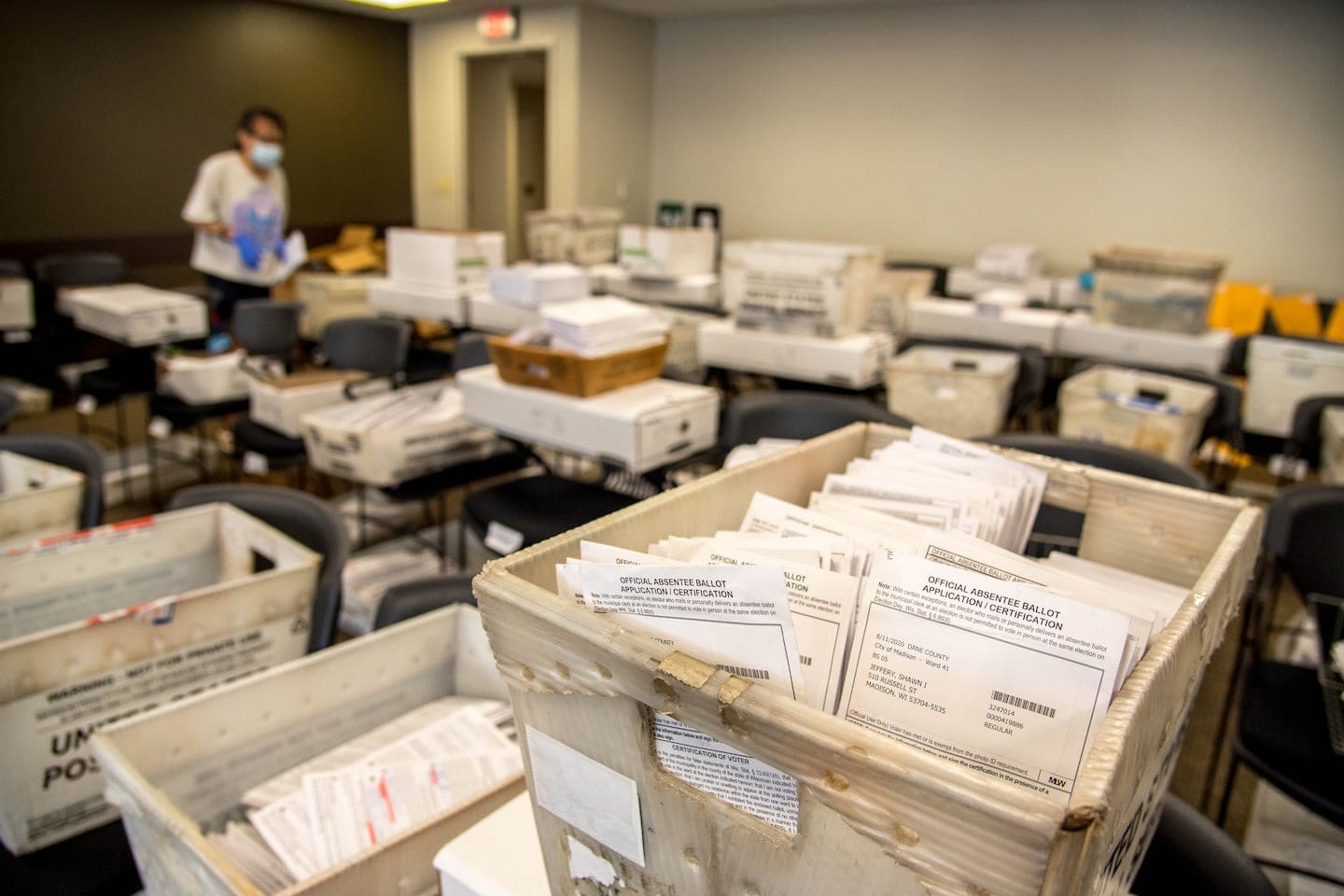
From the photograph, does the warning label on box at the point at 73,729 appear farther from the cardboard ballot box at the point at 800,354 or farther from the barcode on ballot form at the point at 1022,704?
the cardboard ballot box at the point at 800,354

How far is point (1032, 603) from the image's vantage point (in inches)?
23.7

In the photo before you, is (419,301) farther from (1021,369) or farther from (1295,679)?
(1295,679)

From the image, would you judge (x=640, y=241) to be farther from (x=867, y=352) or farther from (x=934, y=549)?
(x=934, y=549)

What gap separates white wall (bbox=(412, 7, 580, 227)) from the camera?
6961mm

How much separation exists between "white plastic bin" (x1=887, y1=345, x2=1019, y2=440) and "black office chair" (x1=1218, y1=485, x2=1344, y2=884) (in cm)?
137

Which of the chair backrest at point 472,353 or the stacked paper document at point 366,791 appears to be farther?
the chair backrest at point 472,353

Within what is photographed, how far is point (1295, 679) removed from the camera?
1.82 meters

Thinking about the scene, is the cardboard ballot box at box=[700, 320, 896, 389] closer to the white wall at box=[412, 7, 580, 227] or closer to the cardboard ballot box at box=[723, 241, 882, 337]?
the cardboard ballot box at box=[723, 241, 882, 337]

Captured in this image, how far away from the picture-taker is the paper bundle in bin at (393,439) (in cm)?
268

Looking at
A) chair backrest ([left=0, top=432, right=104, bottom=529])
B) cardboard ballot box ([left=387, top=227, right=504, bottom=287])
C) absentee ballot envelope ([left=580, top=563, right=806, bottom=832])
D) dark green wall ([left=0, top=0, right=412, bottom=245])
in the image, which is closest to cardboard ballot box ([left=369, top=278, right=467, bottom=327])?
cardboard ballot box ([left=387, top=227, right=504, bottom=287])

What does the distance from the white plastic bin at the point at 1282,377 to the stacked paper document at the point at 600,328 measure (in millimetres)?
2897

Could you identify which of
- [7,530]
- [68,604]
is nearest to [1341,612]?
[68,604]

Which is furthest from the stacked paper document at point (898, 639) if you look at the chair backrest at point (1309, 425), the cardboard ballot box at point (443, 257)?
the cardboard ballot box at point (443, 257)

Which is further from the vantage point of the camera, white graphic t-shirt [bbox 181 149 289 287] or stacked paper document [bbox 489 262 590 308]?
white graphic t-shirt [bbox 181 149 289 287]
